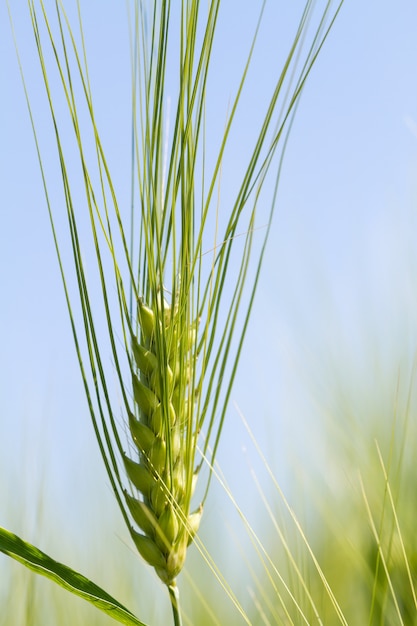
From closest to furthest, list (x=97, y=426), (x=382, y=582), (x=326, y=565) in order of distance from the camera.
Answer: (x=97, y=426) < (x=382, y=582) < (x=326, y=565)

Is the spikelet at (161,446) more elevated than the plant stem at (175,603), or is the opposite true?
the spikelet at (161,446)

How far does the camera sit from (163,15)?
551 mm

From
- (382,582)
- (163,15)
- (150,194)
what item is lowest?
(382,582)

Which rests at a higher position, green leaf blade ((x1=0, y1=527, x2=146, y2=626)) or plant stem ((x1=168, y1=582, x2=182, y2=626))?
green leaf blade ((x1=0, y1=527, x2=146, y2=626))

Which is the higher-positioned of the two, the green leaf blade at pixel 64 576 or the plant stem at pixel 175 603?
the green leaf blade at pixel 64 576

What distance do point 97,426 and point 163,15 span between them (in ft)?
0.97

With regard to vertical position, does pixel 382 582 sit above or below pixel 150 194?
below

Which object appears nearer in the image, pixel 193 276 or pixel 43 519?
pixel 193 276

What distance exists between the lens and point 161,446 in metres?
0.54

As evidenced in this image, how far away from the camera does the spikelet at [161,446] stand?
1.72 feet

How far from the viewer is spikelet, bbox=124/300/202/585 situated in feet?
1.72

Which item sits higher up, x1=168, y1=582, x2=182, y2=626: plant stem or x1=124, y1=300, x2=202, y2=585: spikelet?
x1=124, y1=300, x2=202, y2=585: spikelet

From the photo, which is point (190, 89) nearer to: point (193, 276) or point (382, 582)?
point (193, 276)

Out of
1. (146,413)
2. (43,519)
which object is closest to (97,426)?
(146,413)
